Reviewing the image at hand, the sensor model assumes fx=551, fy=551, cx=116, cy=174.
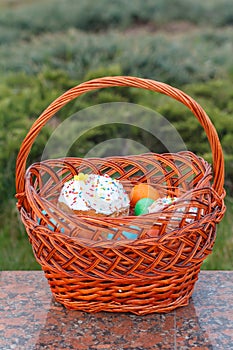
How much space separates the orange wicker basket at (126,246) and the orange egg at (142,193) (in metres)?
0.20

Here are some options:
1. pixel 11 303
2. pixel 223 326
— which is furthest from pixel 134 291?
pixel 11 303

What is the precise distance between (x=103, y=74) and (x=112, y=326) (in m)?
2.12

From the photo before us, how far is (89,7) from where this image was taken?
696 cm

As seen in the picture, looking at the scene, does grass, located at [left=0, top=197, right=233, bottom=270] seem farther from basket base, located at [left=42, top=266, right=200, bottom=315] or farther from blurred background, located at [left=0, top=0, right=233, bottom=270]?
basket base, located at [left=42, top=266, right=200, bottom=315]

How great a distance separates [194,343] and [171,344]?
0.06 m

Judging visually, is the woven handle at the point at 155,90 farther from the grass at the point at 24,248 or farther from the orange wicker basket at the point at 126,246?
the grass at the point at 24,248

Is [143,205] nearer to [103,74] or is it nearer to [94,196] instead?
[94,196]

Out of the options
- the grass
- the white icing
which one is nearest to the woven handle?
the white icing

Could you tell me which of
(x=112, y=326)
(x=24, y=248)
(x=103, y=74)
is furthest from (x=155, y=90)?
(x=103, y=74)

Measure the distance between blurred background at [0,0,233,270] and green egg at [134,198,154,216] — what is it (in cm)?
83

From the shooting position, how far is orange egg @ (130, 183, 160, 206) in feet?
5.66

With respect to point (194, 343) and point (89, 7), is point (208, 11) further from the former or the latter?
point (194, 343)

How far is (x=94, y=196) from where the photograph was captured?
1.60m

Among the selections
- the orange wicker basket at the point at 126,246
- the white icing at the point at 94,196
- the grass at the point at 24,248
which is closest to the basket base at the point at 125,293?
the orange wicker basket at the point at 126,246
